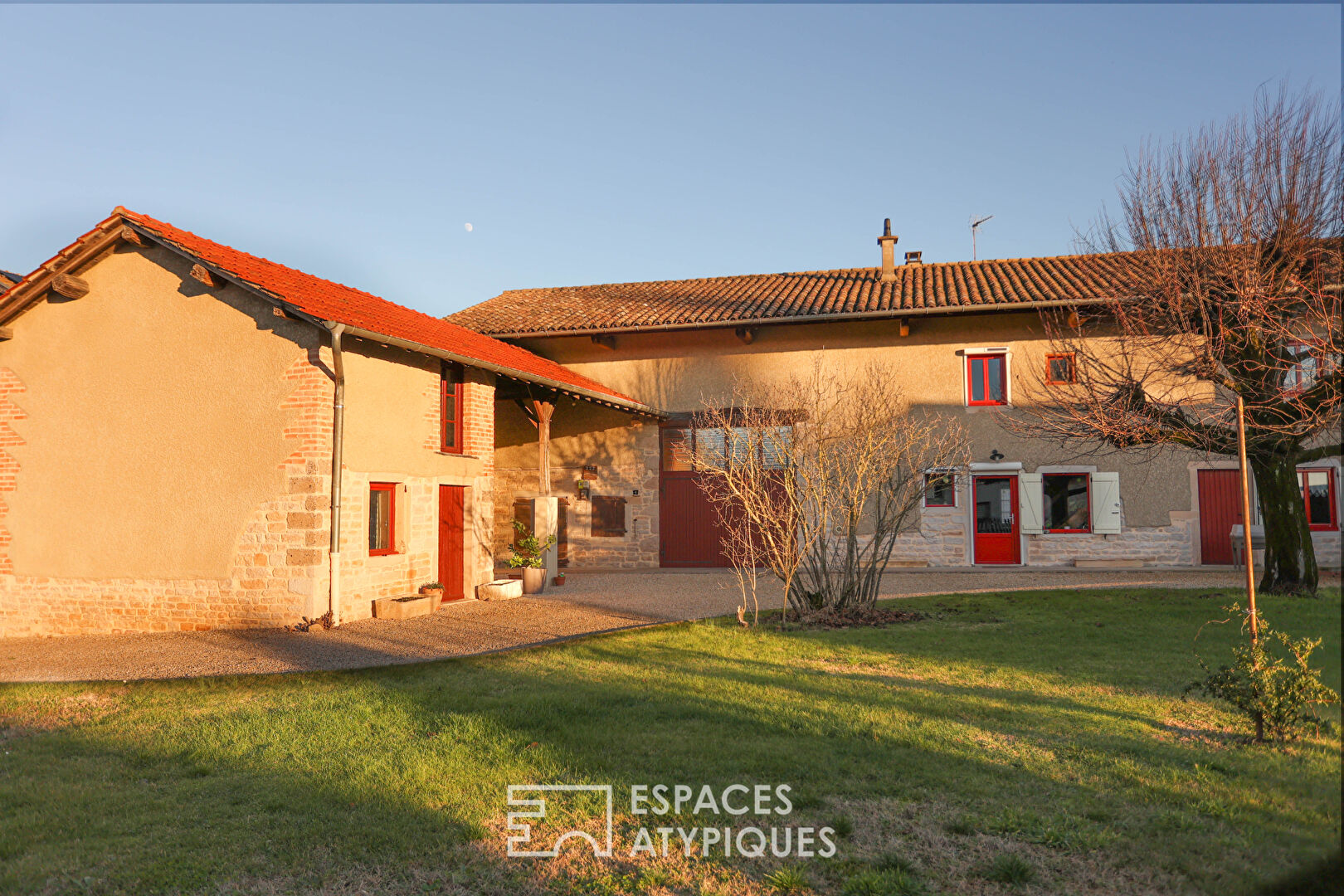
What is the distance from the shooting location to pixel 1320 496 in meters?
15.3

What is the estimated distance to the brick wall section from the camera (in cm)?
1007

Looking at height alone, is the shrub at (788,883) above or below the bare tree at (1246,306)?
below

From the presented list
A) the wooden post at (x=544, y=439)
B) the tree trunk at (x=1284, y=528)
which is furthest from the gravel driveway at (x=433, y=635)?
the wooden post at (x=544, y=439)

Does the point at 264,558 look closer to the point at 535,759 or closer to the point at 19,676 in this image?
the point at 19,676

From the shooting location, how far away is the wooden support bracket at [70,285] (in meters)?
10.6

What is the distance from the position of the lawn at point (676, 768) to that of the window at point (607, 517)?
945 cm

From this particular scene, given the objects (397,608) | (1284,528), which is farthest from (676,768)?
(1284,528)

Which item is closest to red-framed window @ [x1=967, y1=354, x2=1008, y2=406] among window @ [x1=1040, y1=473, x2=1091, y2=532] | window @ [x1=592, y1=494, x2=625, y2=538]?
window @ [x1=1040, y1=473, x2=1091, y2=532]

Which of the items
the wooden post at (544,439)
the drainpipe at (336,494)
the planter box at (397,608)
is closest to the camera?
the drainpipe at (336,494)

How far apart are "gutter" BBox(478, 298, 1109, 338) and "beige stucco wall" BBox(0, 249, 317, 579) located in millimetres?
7378

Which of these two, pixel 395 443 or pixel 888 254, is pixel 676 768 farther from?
pixel 888 254

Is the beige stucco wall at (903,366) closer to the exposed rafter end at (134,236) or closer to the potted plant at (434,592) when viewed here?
the potted plant at (434,592)

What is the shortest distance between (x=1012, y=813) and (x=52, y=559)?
11495mm

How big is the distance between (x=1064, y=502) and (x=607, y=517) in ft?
27.5
